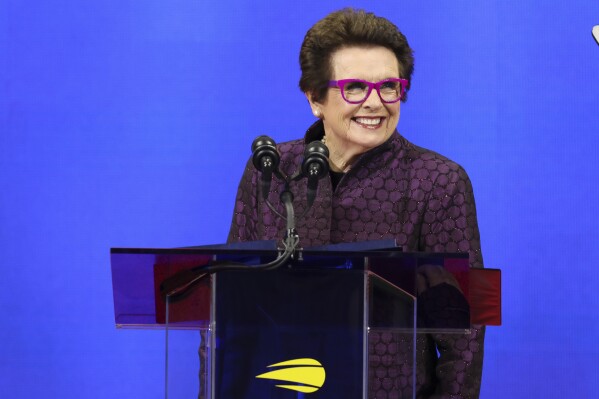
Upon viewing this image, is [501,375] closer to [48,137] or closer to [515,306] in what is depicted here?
[515,306]

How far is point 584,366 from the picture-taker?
3227 millimetres

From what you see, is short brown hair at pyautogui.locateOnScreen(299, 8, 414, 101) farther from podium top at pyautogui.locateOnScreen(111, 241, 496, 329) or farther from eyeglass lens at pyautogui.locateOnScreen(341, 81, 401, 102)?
podium top at pyautogui.locateOnScreen(111, 241, 496, 329)

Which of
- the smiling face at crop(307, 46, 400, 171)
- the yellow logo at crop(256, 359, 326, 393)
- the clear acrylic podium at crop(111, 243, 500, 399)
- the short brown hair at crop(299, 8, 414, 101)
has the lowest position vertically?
the yellow logo at crop(256, 359, 326, 393)

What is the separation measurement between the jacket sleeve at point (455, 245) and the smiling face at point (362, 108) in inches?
7.4

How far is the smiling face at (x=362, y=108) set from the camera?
2.46 m

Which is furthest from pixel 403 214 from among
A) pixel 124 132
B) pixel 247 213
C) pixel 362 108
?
pixel 124 132

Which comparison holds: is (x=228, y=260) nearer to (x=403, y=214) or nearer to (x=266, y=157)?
(x=266, y=157)

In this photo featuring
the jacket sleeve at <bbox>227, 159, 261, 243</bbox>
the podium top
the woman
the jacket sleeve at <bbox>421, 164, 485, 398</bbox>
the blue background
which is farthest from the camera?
the blue background

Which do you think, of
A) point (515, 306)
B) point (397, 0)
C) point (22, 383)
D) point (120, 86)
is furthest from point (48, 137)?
point (515, 306)

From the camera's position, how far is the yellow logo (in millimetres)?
1823

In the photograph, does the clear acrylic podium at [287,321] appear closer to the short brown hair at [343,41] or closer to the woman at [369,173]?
the woman at [369,173]

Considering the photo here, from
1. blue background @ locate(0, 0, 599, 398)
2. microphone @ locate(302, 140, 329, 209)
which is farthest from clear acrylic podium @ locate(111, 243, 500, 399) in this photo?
blue background @ locate(0, 0, 599, 398)

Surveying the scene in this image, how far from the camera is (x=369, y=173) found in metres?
2.49

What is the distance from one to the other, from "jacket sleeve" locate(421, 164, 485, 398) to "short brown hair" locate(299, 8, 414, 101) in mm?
261
